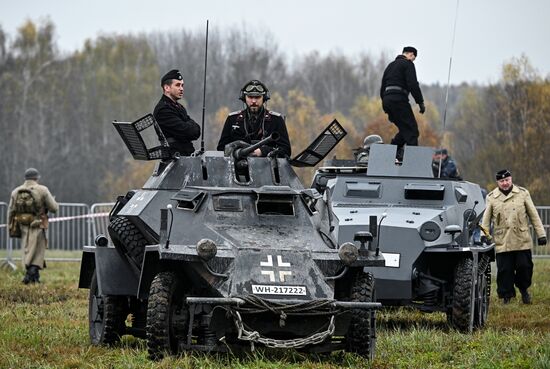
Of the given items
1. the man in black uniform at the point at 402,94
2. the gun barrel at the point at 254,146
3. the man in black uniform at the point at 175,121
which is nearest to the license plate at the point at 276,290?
the gun barrel at the point at 254,146

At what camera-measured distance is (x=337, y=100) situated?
10019 cm

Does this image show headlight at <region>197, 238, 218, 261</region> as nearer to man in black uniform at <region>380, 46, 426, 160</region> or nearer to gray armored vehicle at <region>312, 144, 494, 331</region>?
gray armored vehicle at <region>312, 144, 494, 331</region>

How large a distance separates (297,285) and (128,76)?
75107 mm

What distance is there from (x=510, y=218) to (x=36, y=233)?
828 cm

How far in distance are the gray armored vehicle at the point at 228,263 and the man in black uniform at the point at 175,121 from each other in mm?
440

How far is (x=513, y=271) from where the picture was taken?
20266 mm

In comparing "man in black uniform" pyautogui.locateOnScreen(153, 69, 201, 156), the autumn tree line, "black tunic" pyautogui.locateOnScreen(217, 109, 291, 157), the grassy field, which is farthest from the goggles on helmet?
the autumn tree line

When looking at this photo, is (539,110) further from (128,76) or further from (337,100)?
(337,100)

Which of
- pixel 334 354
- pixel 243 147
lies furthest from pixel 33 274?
pixel 334 354

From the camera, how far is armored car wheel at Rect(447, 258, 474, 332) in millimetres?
15344

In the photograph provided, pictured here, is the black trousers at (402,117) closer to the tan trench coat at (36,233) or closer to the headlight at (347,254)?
the headlight at (347,254)

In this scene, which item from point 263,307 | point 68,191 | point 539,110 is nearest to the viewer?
point 263,307

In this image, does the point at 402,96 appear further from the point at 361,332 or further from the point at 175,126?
the point at 361,332

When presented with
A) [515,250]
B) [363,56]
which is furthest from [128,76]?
[515,250]
